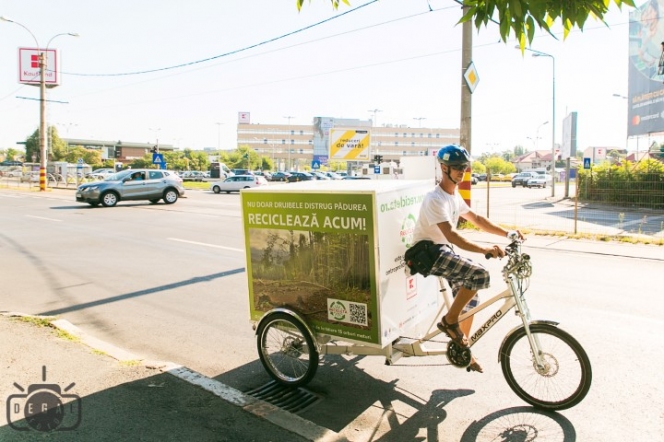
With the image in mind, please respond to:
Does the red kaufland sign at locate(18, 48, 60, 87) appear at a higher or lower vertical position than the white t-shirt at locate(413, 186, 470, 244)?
higher

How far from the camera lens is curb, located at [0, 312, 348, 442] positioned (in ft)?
11.6

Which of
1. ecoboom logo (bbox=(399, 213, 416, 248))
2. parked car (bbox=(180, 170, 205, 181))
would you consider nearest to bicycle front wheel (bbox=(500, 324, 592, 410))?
ecoboom logo (bbox=(399, 213, 416, 248))

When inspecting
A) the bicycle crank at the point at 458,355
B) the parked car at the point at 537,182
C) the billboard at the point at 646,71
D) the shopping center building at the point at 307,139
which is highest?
the shopping center building at the point at 307,139

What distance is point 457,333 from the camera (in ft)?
13.4

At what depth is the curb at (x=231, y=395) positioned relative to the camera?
3.52 meters

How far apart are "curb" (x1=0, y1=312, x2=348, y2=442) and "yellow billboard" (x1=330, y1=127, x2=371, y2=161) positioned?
74.7ft

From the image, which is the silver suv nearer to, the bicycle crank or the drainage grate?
the drainage grate

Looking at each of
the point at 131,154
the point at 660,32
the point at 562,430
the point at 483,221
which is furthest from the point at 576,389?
the point at 131,154

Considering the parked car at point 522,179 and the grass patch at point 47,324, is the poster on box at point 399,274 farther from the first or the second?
the parked car at point 522,179

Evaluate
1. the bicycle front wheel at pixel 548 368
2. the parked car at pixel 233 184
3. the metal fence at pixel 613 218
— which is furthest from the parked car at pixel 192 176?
the bicycle front wheel at pixel 548 368

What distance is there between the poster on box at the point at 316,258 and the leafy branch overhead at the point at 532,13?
137 cm

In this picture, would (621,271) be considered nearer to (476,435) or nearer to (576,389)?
(576,389)

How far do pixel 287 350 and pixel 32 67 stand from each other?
70713 millimetres

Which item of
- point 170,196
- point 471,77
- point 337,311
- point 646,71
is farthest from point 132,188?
point 646,71
